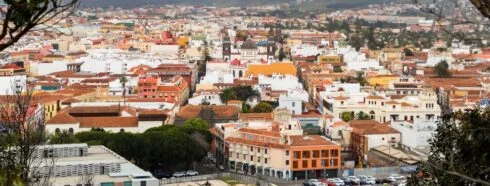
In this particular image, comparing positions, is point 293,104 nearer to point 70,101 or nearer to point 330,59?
point 70,101

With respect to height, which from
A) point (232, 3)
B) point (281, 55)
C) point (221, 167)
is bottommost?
point (221, 167)

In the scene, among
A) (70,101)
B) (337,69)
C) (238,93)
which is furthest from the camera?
(337,69)

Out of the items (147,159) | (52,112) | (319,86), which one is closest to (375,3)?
(319,86)

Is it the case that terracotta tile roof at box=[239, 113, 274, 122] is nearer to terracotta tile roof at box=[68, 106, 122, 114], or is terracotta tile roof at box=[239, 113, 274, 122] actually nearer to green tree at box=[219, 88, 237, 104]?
terracotta tile roof at box=[68, 106, 122, 114]

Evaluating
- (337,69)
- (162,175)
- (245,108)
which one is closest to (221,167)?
(162,175)

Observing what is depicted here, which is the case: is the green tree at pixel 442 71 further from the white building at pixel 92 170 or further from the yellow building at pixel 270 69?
the white building at pixel 92 170

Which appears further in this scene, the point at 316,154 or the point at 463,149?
the point at 316,154

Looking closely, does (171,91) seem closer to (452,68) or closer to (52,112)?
(52,112)

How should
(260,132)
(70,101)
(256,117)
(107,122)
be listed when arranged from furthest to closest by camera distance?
(70,101) → (256,117) → (107,122) → (260,132)
